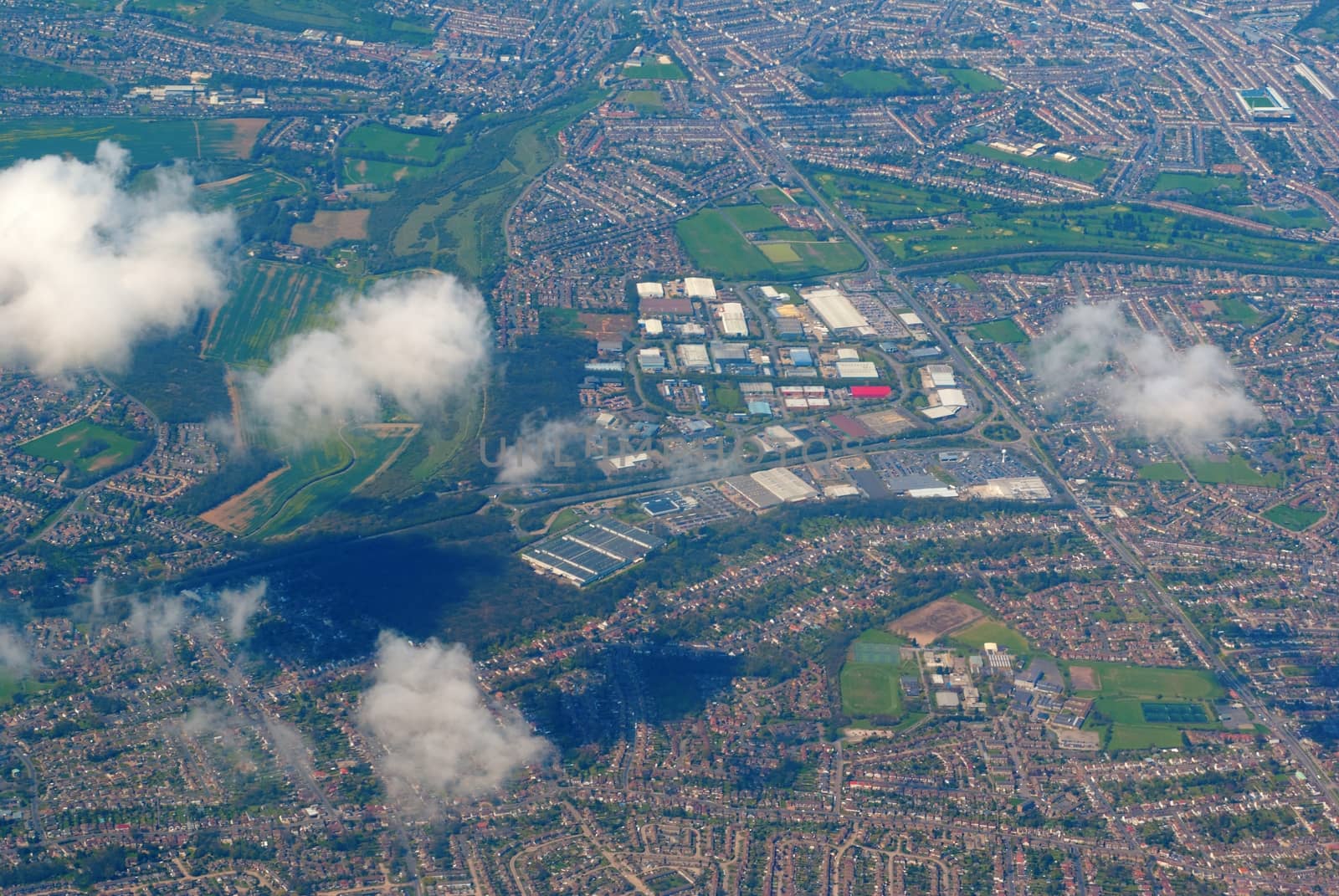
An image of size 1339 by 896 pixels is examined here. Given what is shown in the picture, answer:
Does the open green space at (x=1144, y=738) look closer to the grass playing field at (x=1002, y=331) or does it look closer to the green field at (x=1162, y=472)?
the green field at (x=1162, y=472)

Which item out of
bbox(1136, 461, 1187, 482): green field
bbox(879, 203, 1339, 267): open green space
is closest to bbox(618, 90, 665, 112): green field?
bbox(879, 203, 1339, 267): open green space

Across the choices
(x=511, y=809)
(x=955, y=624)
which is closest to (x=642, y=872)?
(x=511, y=809)

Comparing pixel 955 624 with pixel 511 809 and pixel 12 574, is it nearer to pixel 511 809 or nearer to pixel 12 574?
pixel 511 809

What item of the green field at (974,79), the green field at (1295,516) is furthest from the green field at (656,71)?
the green field at (1295,516)

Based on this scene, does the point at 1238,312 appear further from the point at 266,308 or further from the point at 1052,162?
the point at 266,308

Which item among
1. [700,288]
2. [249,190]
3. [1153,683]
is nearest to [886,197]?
[700,288]

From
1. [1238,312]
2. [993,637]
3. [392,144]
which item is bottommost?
[993,637]
